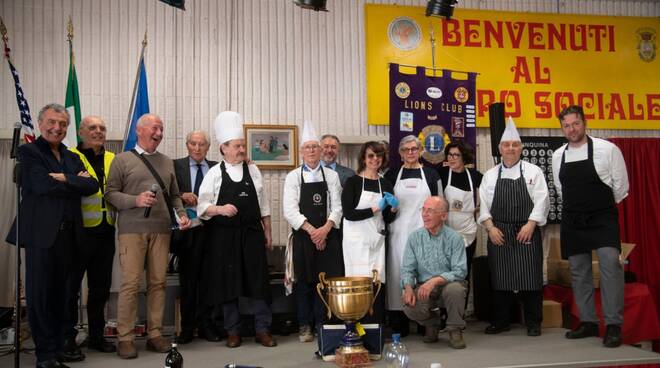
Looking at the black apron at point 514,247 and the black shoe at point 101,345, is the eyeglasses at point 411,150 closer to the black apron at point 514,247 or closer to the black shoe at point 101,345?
the black apron at point 514,247

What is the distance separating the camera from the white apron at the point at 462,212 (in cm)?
492

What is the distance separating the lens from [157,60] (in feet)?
19.9

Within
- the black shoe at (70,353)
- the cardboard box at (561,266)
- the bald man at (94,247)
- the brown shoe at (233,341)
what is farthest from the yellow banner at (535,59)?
the black shoe at (70,353)

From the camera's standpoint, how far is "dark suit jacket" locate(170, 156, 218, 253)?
14.6 ft

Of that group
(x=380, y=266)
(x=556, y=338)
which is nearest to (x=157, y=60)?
(x=380, y=266)

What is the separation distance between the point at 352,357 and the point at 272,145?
3.13m

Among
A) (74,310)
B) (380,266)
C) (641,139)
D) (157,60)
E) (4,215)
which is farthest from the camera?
(641,139)

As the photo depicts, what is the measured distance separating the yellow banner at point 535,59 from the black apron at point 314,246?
7.12ft

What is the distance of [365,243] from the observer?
14.1ft

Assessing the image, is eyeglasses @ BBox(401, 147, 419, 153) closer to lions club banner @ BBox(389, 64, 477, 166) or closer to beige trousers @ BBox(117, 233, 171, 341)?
lions club banner @ BBox(389, 64, 477, 166)

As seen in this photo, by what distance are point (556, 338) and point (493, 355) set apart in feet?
2.67

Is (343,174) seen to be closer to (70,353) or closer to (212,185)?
(212,185)

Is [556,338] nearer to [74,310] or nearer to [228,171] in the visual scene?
[228,171]

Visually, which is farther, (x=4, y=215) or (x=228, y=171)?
(x=4, y=215)
